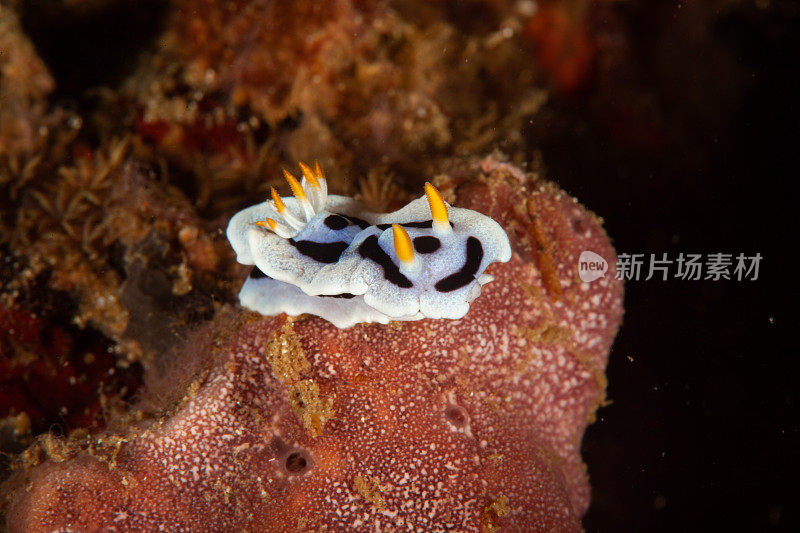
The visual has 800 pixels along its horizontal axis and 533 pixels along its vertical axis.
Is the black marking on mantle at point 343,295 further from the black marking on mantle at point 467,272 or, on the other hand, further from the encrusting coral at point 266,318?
the black marking on mantle at point 467,272

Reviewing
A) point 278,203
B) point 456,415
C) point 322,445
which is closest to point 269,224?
point 278,203

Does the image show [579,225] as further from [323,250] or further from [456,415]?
[323,250]

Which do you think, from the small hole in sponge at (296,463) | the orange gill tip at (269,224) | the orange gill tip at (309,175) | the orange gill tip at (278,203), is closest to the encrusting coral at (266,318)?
the small hole in sponge at (296,463)

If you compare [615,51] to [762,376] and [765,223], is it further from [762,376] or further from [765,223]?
[762,376]

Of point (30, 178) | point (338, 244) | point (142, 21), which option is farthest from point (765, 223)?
point (142, 21)

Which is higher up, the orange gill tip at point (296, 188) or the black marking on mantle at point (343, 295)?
the orange gill tip at point (296, 188)

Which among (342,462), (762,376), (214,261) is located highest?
(214,261)
